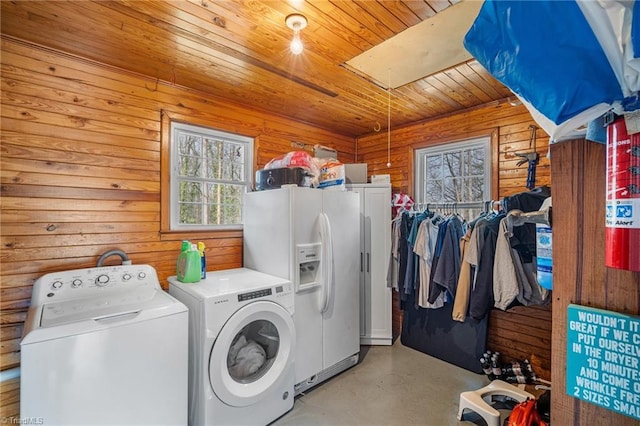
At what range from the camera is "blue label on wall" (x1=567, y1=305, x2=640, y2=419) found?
2.09 feet

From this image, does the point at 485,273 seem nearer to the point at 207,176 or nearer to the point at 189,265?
the point at 189,265

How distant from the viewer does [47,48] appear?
190 centimetres

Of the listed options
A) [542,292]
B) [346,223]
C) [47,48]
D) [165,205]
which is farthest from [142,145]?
[542,292]

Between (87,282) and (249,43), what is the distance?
1.83m

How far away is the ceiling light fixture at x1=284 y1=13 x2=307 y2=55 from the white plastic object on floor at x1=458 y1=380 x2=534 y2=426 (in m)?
2.54

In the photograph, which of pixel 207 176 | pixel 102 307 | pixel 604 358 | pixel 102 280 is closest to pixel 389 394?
pixel 604 358

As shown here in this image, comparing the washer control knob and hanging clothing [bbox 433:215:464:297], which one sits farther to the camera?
hanging clothing [bbox 433:215:464:297]

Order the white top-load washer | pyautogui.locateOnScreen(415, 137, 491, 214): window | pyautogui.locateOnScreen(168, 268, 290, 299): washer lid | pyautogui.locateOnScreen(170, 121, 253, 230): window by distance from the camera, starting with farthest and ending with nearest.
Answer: pyautogui.locateOnScreen(415, 137, 491, 214): window → pyautogui.locateOnScreen(170, 121, 253, 230): window → pyautogui.locateOnScreen(168, 268, 290, 299): washer lid → the white top-load washer

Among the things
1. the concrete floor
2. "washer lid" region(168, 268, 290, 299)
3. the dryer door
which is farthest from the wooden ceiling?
the concrete floor

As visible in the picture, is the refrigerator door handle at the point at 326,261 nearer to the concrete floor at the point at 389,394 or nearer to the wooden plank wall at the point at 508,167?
the concrete floor at the point at 389,394

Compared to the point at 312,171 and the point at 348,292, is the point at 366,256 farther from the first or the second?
the point at 312,171

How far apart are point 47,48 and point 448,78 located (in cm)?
286

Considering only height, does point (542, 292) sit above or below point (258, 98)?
below

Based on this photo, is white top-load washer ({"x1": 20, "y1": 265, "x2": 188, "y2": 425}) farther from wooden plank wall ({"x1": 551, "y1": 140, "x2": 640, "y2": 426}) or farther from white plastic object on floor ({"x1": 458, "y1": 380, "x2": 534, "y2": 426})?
white plastic object on floor ({"x1": 458, "y1": 380, "x2": 534, "y2": 426})
